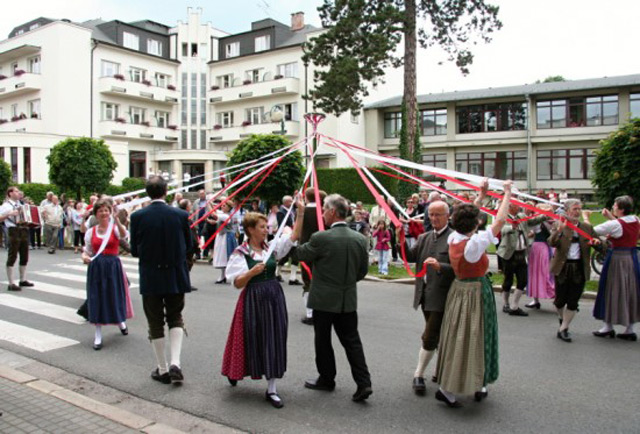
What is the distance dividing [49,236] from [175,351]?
16082 mm

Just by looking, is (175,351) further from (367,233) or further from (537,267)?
(367,233)

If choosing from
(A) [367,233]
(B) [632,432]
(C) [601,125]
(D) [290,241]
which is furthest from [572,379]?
(C) [601,125]

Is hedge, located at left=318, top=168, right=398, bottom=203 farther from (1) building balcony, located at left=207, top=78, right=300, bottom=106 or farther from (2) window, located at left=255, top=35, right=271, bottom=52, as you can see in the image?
(2) window, located at left=255, top=35, right=271, bottom=52

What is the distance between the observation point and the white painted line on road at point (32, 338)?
6918 millimetres

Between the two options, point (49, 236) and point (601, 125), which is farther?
point (601, 125)

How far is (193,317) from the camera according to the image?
27.9ft

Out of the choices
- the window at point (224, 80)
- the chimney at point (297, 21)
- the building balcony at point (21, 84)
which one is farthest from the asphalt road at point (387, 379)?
the chimney at point (297, 21)

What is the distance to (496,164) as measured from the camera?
4078cm

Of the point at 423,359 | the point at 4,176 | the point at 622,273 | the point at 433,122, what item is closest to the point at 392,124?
the point at 433,122

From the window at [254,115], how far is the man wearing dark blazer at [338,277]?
4092 centimetres

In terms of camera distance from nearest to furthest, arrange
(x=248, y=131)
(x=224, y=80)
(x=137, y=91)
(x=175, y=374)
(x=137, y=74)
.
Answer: (x=175, y=374) → (x=137, y=91) → (x=248, y=131) → (x=137, y=74) → (x=224, y=80)

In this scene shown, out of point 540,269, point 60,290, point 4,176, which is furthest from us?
point 4,176

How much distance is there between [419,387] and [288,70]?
134 ft

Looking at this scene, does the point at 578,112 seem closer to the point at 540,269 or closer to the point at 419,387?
the point at 540,269
